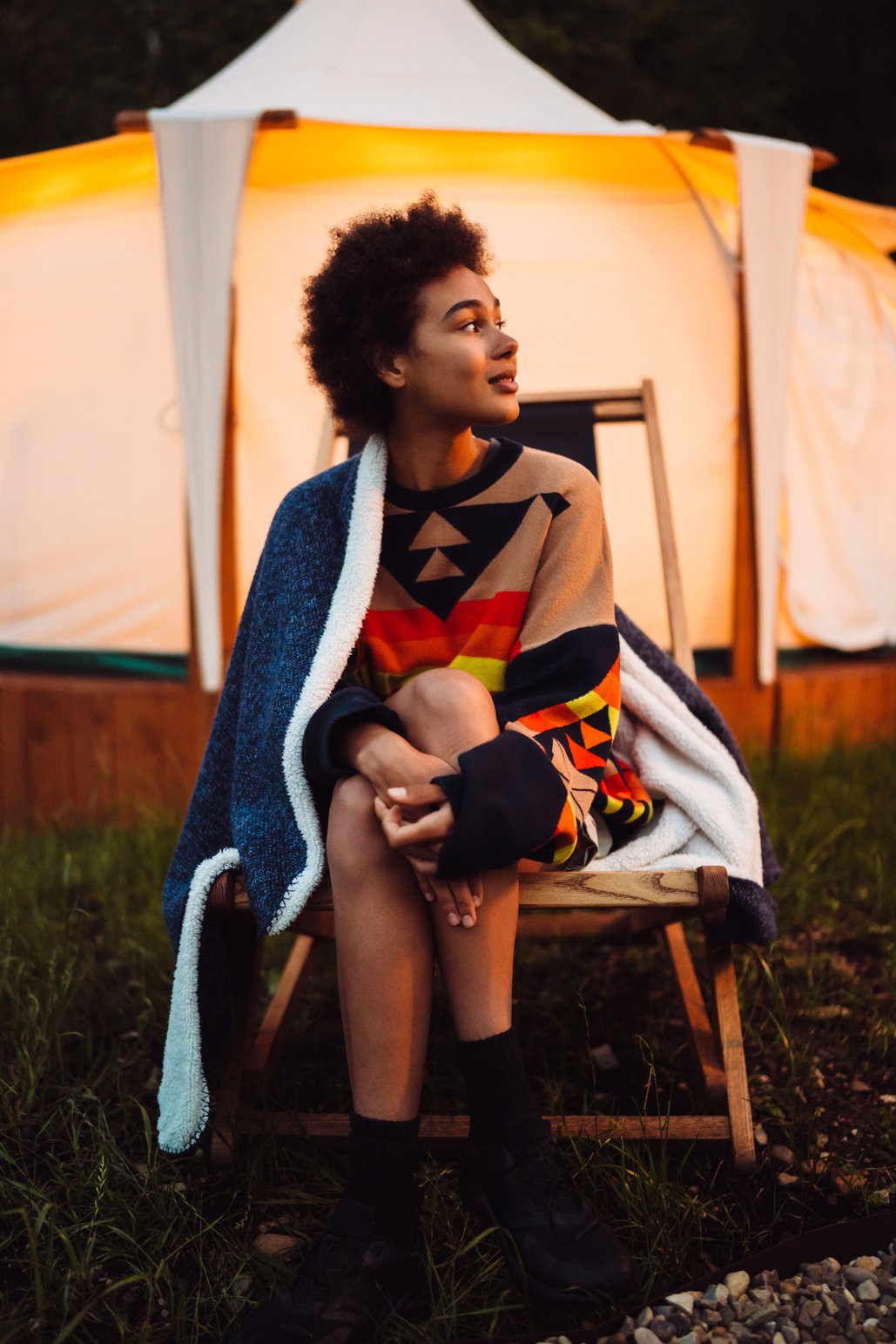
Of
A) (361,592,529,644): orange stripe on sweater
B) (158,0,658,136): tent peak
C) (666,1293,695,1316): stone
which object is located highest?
(158,0,658,136): tent peak

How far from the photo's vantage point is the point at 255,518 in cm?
380

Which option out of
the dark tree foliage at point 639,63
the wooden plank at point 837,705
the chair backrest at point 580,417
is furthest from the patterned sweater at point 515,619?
the dark tree foliage at point 639,63

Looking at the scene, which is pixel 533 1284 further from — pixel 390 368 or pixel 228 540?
pixel 228 540

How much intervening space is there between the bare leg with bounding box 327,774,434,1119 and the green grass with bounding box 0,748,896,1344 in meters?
0.24

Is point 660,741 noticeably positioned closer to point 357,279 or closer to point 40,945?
point 357,279

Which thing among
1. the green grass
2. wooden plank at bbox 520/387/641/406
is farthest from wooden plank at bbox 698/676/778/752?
wooden plank at bbox 520/387/641/406

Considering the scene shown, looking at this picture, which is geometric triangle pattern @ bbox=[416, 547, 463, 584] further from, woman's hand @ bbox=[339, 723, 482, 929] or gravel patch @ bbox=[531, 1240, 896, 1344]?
gravel patch @ bbox=[531, 1240, 896, 1344]

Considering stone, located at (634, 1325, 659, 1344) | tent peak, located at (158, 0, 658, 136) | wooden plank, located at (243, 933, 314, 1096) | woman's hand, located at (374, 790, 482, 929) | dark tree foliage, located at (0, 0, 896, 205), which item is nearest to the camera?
stone, located at (634, 1325, 659, 1344)

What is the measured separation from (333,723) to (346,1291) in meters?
0.68

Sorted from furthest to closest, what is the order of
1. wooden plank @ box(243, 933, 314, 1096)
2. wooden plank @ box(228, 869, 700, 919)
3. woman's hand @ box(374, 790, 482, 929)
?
wooden plank @ box(243, 933, 314, 1096) → wooden plank @ box(228, 869, 700, 919) → woman's hand @ box(374, 790, 482, 929)

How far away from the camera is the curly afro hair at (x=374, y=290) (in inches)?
71.8

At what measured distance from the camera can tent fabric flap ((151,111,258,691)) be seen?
125 inches

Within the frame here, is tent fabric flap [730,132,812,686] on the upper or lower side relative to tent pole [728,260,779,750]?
upper

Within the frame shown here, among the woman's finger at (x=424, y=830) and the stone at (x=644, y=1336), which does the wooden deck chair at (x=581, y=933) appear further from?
the stone at (x=644, y=1336)
